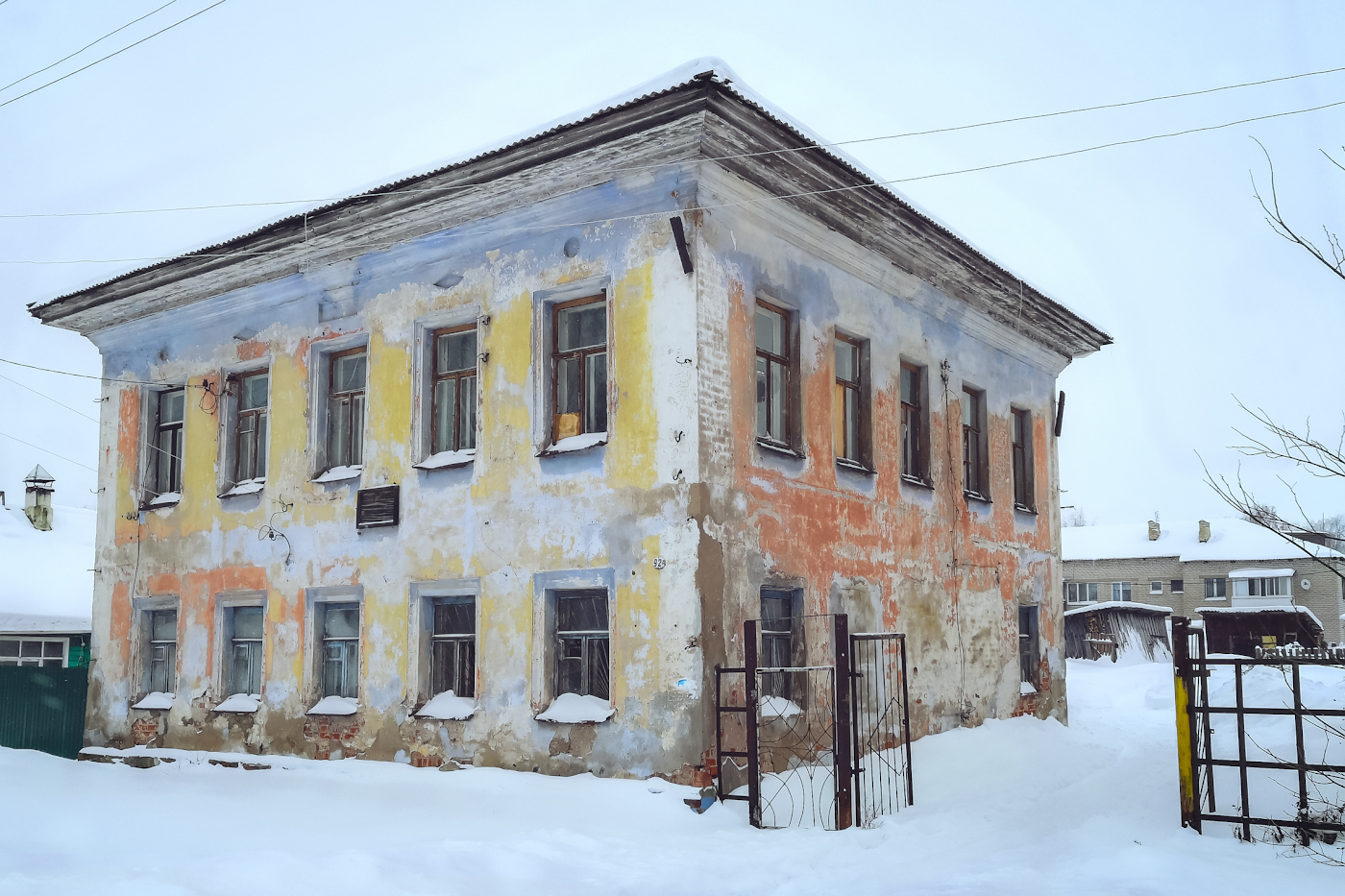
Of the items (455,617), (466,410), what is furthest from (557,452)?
(455,617)

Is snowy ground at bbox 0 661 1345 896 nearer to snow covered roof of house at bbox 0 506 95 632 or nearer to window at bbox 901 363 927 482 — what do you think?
window at bbox 901 363 927 482

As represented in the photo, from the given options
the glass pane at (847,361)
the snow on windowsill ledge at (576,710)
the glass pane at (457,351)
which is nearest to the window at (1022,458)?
the glass pane at (847,361)

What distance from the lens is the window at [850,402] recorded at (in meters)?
12.9

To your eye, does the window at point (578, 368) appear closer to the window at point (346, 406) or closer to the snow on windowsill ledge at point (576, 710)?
the snow on windowsill ledge at point (576, 710)

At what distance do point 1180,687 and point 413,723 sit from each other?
25.0 feet

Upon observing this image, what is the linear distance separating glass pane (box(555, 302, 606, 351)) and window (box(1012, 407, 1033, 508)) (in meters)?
8.53

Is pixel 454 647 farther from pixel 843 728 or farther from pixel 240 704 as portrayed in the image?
pixel 843 728

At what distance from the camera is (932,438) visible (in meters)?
14.5

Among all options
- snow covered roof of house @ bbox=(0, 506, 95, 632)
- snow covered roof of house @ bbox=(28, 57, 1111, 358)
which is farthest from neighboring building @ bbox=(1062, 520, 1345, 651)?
snow covered roof of house @ bbox=(0, 506, 95, 632)

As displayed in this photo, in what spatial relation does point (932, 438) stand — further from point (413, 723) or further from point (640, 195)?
point (413, 723)

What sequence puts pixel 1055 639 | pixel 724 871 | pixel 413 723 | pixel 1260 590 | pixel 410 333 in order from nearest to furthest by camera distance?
pixel 724 871 → pixel 413 723 → pixel 410 333 → pixel 1055 639 → pixel 1260 590

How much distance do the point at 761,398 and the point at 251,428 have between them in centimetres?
722

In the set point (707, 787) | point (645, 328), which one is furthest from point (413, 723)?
point (645, 328)

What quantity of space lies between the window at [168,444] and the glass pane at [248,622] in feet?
8.14
